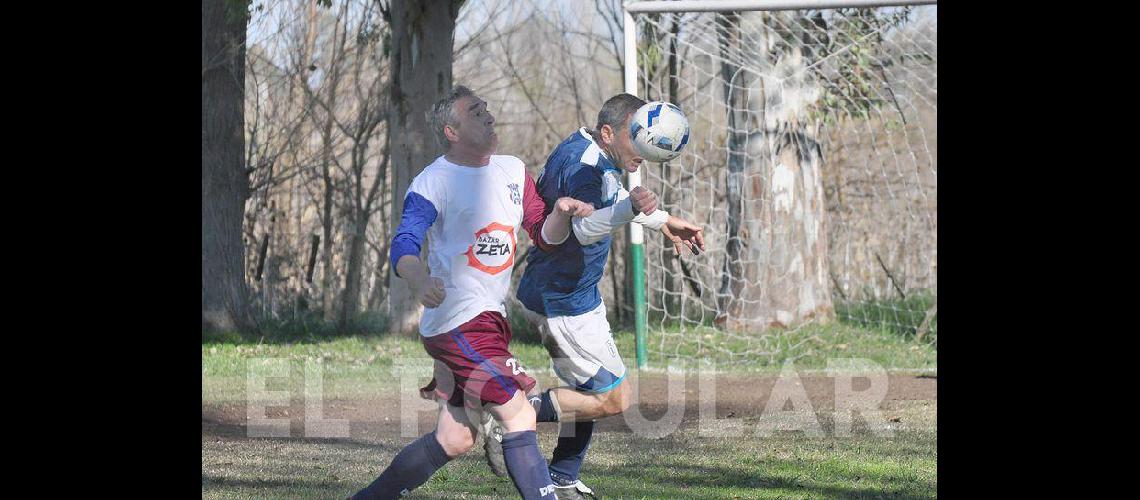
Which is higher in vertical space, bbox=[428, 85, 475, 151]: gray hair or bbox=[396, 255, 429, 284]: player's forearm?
bbox=[428, 85, 475, 151]: gray hair

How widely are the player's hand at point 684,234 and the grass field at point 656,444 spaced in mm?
1175

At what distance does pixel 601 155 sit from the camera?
5.42 meters

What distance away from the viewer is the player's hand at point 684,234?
16.8 feet

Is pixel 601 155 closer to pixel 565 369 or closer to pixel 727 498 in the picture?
pixel 565 369

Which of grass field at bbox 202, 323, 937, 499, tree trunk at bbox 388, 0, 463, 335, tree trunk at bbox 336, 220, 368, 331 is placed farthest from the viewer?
tree trunk at bbox 336, 220, 368, 331

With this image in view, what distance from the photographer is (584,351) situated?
5.57m

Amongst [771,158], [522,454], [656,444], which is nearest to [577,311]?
[522,454]

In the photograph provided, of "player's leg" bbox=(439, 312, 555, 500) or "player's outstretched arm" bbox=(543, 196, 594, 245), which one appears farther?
"player's outstretched arm" bbox=(543, 196, 594, 245)

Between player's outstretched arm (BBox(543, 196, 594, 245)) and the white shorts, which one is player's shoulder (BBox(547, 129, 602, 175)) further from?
the white shorts

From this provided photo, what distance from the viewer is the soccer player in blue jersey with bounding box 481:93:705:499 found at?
17.9 feet

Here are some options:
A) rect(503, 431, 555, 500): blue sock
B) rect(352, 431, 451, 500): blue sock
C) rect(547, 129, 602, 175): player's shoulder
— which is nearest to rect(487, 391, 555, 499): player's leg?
rect(503, 431, 555, 500): blue sock

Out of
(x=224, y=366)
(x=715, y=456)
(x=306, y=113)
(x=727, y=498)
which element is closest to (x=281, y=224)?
(x=306, y=113)

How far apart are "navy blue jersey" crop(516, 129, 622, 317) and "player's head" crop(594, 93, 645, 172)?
8 centimetres

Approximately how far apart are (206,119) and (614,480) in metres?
8.25
